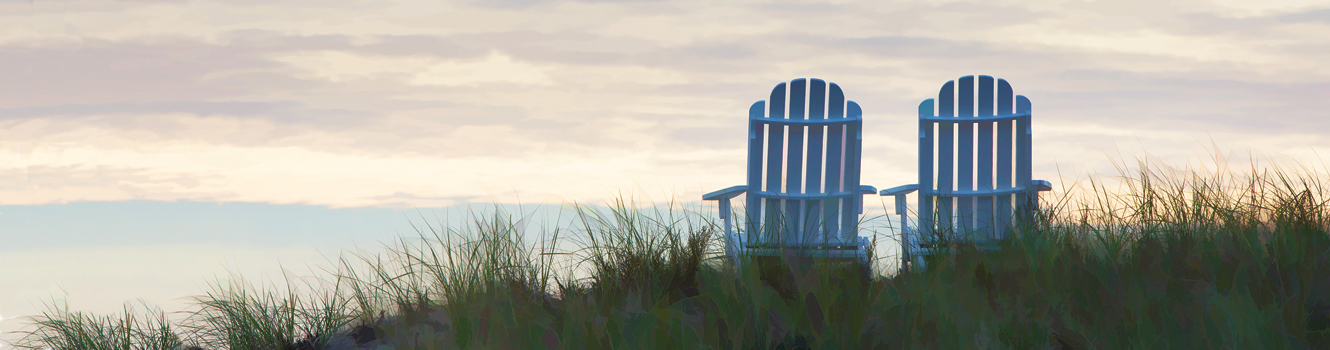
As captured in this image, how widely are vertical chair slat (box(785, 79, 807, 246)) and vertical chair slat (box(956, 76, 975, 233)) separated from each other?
0.91m

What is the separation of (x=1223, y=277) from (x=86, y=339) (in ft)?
16.0

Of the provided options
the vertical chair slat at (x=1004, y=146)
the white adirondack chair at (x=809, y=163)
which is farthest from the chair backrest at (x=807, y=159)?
the vertical chair slat at (x=1004, y=146)

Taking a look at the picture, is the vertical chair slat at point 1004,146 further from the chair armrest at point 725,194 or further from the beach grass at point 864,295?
the chair armrest at point 725,194

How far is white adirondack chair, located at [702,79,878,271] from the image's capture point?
Answer: 177 inches

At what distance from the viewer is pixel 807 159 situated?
4.67 meters

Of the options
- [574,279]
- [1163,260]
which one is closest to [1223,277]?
[1163,260]

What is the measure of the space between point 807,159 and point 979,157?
1.01 metres

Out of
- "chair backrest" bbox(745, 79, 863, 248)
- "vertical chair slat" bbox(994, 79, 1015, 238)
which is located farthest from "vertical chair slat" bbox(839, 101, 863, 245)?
"vertical chair slat" bbox(994, 79, 1015, 238)

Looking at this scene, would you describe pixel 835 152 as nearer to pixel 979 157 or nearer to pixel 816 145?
A: pixel 816 145

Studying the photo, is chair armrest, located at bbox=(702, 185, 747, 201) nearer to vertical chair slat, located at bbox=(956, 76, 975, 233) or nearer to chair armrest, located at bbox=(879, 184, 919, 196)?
chair armrest, located at bbox=(879, 184, 919, 196)

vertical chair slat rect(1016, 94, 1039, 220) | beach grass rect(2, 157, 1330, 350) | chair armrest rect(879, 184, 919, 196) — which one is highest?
vertical chair slat rect(1016, 94, 1039, 220)

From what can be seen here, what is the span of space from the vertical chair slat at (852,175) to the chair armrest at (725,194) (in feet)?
1.97

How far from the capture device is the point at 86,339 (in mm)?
3805

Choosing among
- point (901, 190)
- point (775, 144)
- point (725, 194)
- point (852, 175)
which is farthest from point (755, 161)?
point (901, 190)
